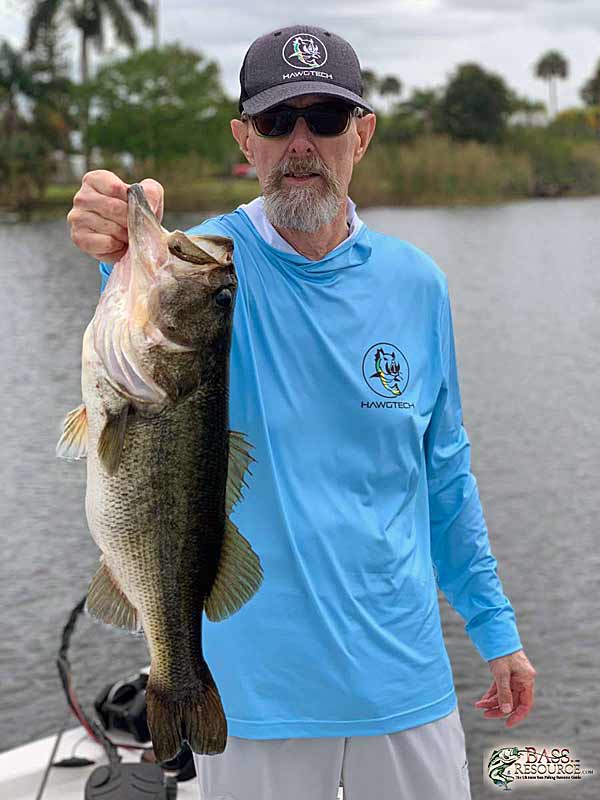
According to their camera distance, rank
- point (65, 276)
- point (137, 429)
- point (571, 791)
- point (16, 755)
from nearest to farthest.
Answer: point (137, 429), point (16, 755), point (571, 791), point (65, 276)

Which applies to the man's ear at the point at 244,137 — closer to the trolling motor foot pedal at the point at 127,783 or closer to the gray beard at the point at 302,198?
the gray beard at the point at 302,198

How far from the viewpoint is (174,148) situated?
61438 mm

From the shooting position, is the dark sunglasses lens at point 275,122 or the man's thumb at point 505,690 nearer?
the dark sunglasses lens at point 275,122

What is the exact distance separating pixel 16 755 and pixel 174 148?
58455 mm

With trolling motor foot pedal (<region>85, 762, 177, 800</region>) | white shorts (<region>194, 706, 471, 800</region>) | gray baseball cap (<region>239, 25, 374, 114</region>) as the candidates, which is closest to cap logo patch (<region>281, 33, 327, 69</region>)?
gray baseball cap (<region>239, 25, 374, 114</region>)

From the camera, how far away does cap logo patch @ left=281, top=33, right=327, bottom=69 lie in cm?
270

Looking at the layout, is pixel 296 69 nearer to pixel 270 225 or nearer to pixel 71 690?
pixel 270 225

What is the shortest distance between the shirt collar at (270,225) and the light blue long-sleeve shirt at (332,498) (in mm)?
16

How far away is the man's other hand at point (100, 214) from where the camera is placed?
2.27 metres

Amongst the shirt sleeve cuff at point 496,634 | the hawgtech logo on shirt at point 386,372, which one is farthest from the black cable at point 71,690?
the hawgtech logo on shirt at point 386,372

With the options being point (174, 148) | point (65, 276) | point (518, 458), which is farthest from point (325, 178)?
point (174, 148)

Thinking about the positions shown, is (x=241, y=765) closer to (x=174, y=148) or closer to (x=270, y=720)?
(x=270, y=720)

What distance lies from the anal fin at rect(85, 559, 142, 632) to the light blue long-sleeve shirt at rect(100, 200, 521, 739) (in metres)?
0.18

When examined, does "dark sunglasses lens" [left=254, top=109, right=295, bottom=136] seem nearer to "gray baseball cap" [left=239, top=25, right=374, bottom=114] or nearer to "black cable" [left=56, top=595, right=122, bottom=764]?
"gray baseball cap" [left=239, top=25, right=374, bottom=114]
